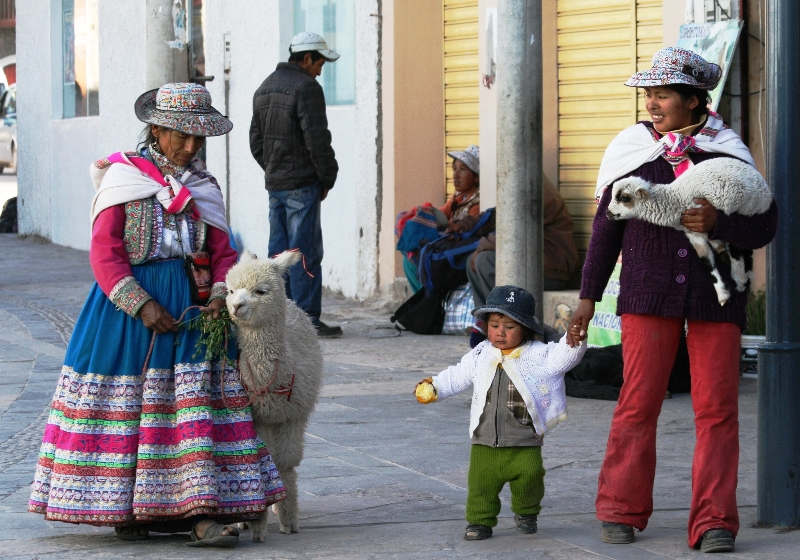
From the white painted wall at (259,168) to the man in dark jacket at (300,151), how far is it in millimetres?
2111

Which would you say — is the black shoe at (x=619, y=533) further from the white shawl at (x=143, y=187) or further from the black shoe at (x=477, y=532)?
the white shawl at (x=143, y=187)

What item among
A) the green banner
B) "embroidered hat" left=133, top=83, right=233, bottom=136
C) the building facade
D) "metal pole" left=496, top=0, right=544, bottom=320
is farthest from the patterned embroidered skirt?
the green banner

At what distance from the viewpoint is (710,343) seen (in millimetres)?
4977

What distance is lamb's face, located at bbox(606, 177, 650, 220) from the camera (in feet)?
15.9

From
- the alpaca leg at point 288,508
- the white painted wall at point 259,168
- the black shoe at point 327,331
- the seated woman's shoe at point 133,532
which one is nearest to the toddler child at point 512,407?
the alpaca leg at point 288,508

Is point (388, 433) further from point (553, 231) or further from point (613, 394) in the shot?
point (553, 231)

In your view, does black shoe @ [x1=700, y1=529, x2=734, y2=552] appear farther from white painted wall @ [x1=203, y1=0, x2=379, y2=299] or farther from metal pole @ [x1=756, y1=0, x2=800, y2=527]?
white painted wall @ [x1=203, y1=0, x2=379, y2=299]

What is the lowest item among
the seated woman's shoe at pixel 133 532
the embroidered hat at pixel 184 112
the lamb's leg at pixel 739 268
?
the seated woman's shoe at pixel 133 532

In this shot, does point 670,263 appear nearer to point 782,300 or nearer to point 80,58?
point 782,300

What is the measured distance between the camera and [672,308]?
4945mm

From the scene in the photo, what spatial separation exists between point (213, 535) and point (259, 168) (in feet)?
30.9

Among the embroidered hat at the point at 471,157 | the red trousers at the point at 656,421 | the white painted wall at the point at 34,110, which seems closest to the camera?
the red trousers at the point at 656,421

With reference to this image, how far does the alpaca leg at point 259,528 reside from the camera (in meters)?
5.21

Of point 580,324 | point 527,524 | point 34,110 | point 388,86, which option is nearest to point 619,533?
point 527,524
